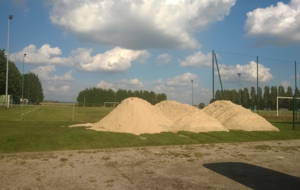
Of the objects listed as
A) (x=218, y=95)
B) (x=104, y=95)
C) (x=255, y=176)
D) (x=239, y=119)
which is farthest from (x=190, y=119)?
(x=104, y=95)

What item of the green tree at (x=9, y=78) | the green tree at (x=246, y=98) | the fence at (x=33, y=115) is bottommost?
the fence at (x=33, y=115)

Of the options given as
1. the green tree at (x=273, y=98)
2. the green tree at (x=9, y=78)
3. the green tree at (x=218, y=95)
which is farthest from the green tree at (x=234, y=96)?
the green tree at (x=9, y=78)

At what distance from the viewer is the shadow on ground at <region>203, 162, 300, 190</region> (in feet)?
22.2

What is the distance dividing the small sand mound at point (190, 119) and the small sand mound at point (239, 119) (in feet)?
5.56

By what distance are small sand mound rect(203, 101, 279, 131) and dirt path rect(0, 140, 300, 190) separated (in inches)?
315

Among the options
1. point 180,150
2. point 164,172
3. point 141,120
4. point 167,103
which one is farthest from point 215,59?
point 164,172

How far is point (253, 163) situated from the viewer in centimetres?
944

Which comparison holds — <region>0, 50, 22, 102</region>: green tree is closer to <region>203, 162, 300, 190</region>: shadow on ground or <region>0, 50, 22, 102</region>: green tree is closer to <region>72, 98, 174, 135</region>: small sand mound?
<region>72, 98, 174, 135</region>: small sand mound

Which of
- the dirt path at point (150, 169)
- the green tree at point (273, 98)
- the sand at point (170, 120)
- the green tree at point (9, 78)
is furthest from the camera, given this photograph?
the green tree at point (273, 98)

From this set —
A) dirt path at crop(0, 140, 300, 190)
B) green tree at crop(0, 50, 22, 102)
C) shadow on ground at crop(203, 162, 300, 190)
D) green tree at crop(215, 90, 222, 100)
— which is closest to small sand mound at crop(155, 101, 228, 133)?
dirt path at crop(0, 140, 300, 190)

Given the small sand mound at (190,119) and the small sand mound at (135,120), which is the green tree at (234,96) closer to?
the small sand mound at (190,119)

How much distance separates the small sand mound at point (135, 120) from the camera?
1649cm

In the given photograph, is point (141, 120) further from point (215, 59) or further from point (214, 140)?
point (215, 59)

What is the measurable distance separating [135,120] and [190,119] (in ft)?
14.6
